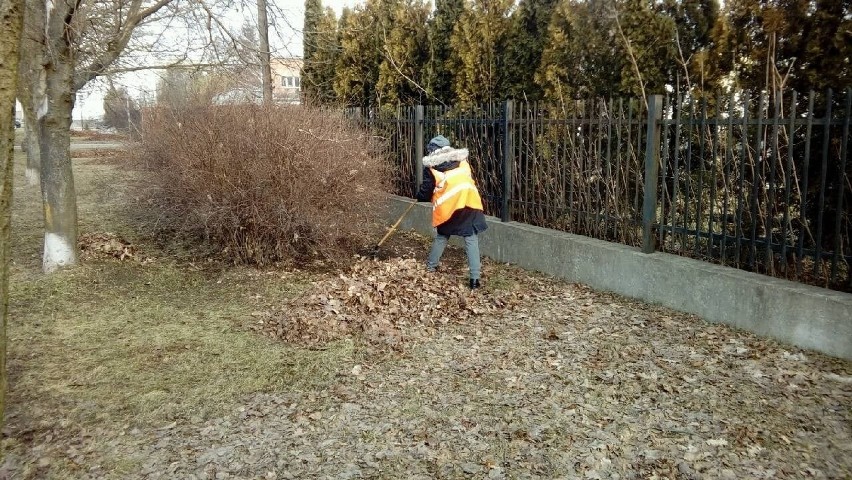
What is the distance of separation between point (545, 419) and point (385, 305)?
2.30 meters

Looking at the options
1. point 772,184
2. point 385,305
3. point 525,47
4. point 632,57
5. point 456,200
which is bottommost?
point 385,305

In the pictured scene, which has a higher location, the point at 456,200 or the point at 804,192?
the point at 804,192

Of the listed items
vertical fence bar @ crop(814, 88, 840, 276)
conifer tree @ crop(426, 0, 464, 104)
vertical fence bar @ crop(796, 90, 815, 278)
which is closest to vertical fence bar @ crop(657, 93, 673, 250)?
vertical fence bar @ crop(796, 90, 815, 278)

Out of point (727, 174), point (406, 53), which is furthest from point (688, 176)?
point (406, 53)

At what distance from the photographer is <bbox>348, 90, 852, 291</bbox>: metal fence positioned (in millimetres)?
5078

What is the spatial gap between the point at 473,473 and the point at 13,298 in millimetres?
4951

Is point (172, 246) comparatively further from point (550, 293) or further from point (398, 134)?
point (550, 293)

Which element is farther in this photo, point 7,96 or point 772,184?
point 772,184

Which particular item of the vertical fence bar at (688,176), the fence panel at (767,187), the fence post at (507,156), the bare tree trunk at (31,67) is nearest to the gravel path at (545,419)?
the fence panel at (767,187)

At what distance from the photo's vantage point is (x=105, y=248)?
7723mm

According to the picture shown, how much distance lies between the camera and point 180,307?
608cm

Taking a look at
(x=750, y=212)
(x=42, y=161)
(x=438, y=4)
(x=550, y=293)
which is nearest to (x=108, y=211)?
(x=42, y=161)

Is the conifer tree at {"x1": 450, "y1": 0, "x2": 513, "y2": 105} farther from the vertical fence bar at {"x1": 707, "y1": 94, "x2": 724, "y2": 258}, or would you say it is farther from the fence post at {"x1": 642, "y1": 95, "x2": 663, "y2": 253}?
the vertical fence bar at {"x1": 707, "y1": 94, "x2": 724, "y2": 258}

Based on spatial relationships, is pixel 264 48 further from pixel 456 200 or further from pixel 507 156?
pixel 456 200
